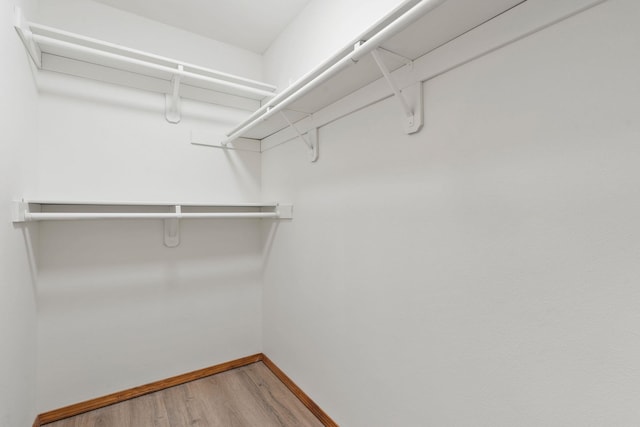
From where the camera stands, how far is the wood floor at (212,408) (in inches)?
61.8

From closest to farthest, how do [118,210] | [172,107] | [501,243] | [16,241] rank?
1. [501,243]
2. [16,241]
3. [118,210]
4. [172,107]

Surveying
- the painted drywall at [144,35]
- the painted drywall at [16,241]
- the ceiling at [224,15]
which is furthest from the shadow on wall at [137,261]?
the ceiling at [224,15]

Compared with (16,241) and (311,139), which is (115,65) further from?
(311,139)

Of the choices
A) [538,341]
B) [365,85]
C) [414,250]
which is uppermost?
[365,85]

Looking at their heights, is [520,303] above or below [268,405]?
above

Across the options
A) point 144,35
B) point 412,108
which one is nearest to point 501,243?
point 412,108

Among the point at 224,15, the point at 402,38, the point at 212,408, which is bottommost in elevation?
the point at 212,408

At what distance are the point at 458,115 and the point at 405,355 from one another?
0.89m

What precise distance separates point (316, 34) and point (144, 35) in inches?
Result: 42.0

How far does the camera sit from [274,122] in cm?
179

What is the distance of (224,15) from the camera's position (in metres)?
1.81

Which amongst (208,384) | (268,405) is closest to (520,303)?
(268,405)

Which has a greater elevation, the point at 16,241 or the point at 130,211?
the point at 130,211

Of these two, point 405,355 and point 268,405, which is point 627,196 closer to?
point 405,355
